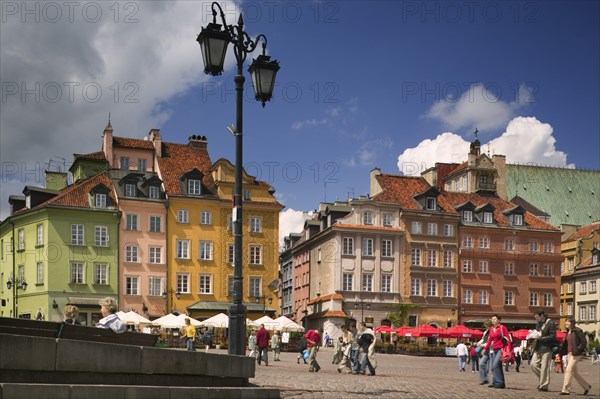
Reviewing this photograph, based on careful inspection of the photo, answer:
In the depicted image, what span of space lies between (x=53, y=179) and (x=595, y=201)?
205ft

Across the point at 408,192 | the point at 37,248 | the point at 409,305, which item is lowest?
the point at 409,305

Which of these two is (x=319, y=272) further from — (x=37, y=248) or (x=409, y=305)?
(x=37, y=248)

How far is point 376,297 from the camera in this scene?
68.9m

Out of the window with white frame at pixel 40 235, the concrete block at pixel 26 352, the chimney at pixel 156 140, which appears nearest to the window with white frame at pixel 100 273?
the window with white frame at pixel 40 235

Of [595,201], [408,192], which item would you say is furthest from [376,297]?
[595,201]

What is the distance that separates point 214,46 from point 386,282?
190 ft

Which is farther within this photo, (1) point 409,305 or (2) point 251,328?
(1) point 409,305

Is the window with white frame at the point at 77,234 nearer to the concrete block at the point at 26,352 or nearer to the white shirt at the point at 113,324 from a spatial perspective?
the white shirt at the point at 113,324

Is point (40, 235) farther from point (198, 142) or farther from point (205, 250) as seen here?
point (198, 142)

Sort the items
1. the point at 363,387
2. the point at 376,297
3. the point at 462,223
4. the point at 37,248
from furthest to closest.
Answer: the point at 462,223 < the point at 376,297 < the point at 37,248 < the point at 363,387

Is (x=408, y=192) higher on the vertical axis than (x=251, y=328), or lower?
higher

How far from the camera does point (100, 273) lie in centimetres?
6041

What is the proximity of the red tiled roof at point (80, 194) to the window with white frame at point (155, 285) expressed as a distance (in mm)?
6457

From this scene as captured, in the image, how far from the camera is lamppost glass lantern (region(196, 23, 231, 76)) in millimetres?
12984
